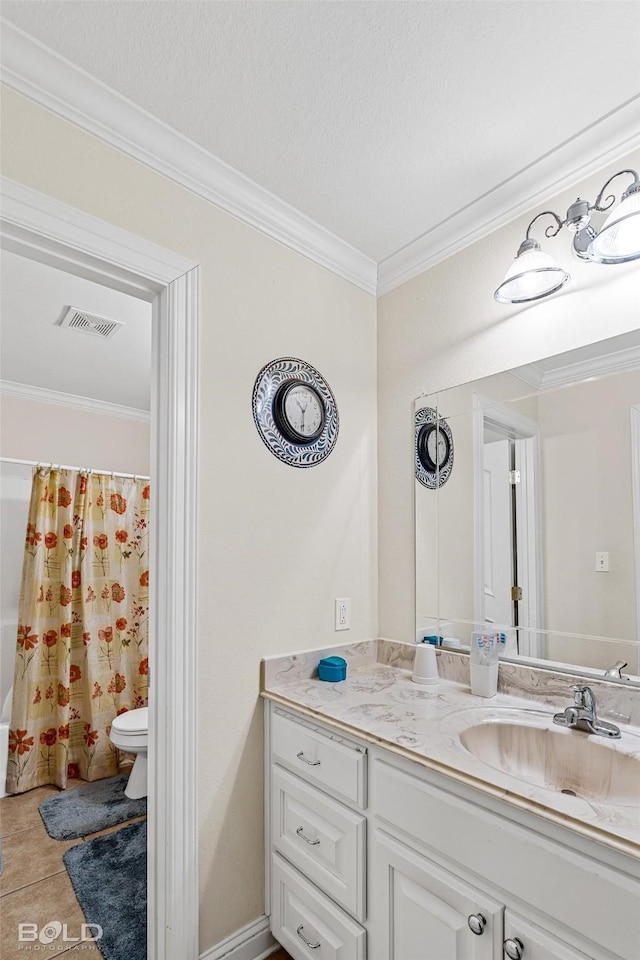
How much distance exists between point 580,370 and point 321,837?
1.52 metres

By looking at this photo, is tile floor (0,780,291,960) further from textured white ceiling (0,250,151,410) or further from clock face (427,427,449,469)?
textured white ceiling (0,250,151,410)

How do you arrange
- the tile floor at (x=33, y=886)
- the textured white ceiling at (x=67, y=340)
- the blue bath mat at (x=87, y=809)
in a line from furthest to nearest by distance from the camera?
1. the blue bath mat at (x=87, y=809)
2. the textured white ceiling at (x=67, y=340)
3. the tile floor at (x=33, y=886)

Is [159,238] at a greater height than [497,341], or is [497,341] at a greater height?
[159,238]

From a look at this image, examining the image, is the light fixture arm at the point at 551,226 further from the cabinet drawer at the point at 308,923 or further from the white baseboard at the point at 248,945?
the white baseboard at the point at 248,945

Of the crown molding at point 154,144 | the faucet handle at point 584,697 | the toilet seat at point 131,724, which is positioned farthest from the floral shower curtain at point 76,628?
the faucet handle at point 584,697

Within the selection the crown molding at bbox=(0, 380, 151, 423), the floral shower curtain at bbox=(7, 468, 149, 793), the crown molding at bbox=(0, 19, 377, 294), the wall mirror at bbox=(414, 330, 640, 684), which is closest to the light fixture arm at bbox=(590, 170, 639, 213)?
the wall mirror at bbox=(414, 330, 640, 684)

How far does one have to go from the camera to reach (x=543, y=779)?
129 centimetres

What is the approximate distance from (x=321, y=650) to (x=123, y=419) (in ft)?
9.82

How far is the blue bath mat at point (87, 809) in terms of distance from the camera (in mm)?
2396

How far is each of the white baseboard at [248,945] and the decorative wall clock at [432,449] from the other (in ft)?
5.02

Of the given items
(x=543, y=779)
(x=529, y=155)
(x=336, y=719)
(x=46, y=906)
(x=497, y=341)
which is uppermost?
(x=529, y=155)

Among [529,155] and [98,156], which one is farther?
[529,155]

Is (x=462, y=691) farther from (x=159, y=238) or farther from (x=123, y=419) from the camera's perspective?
(x=123, y=419)

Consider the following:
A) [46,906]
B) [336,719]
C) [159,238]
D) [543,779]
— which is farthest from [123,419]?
[543,779]
